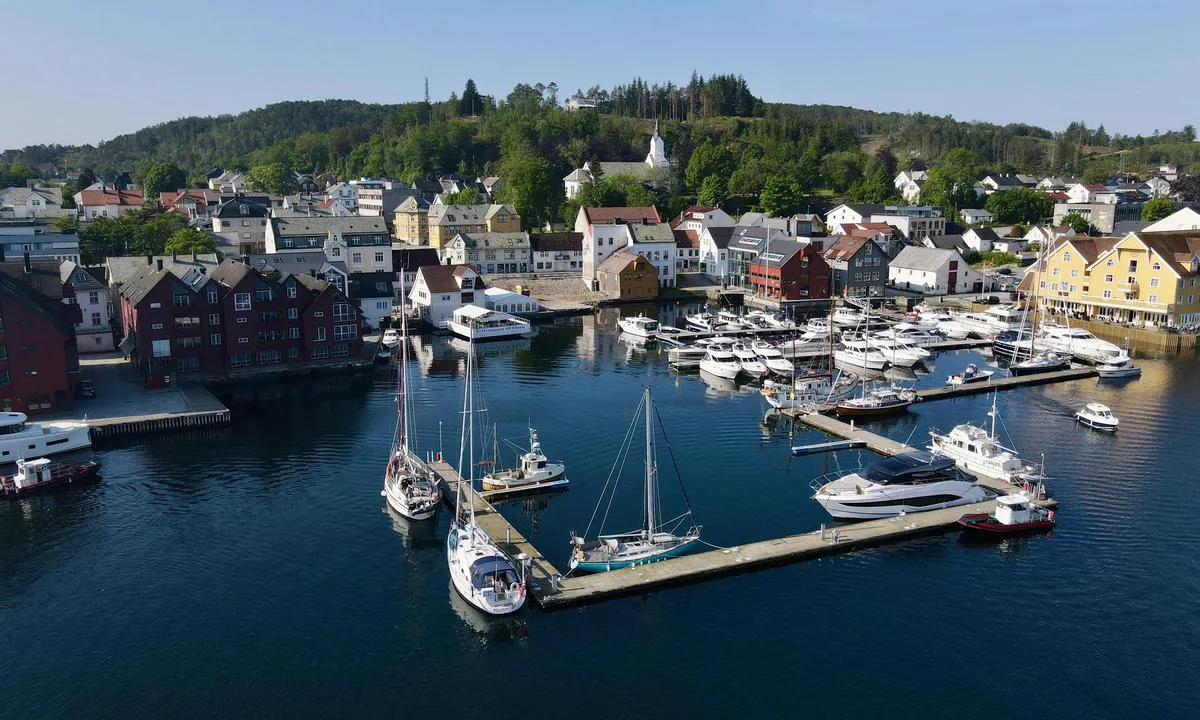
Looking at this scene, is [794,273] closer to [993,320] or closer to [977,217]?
[993,320]

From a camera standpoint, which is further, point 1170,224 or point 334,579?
point 1170,224

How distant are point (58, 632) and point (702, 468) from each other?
22433mm

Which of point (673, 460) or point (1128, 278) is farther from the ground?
point (1128, 278)

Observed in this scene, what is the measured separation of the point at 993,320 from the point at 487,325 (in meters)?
36.8

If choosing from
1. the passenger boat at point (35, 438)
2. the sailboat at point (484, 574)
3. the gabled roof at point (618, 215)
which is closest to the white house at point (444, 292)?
the gabled roof at point (618, 215)

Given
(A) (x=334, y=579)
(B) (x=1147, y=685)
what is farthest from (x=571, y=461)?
(B) (x=1147, y=685)

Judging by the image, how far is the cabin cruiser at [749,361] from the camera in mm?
51438

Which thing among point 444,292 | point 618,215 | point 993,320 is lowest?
point 993,320

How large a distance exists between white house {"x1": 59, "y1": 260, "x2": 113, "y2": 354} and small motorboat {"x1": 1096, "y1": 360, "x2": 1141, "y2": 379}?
60281 millimetres

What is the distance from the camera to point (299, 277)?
173 ft

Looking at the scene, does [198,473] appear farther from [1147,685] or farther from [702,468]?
[1147,685]

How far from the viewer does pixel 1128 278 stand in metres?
63.6

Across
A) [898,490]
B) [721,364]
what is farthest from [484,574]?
[721,364]

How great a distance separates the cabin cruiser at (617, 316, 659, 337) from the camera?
210ft
